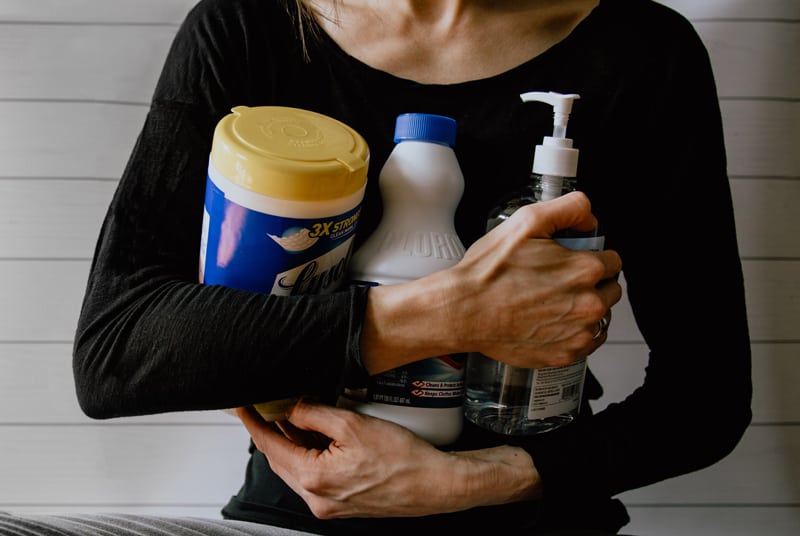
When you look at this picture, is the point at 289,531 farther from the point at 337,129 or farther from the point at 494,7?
the point at 494,7

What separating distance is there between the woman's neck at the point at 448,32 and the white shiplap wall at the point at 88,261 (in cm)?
33

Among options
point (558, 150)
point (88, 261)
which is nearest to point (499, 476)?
point (558, 150)

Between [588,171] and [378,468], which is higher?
[588,171]

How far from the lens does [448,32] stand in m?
0.71

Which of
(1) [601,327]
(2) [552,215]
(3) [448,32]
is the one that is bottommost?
(1) [601,327]

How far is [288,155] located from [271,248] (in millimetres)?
76

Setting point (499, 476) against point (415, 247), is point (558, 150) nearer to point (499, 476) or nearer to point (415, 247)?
point (415, 247)

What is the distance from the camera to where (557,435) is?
68cm

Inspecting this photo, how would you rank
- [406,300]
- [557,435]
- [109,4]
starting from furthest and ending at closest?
1. [109,4]
2. [557,435]
3. [406,300]

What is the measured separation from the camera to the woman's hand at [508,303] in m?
0.57

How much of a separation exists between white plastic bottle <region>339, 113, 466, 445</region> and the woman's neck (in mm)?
127

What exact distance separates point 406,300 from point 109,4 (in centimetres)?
67

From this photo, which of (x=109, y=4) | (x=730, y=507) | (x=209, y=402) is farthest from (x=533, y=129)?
(x=730, y=507)

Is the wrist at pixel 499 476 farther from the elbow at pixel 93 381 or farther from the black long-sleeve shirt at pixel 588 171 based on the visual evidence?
the elbow at pixel 93 381
